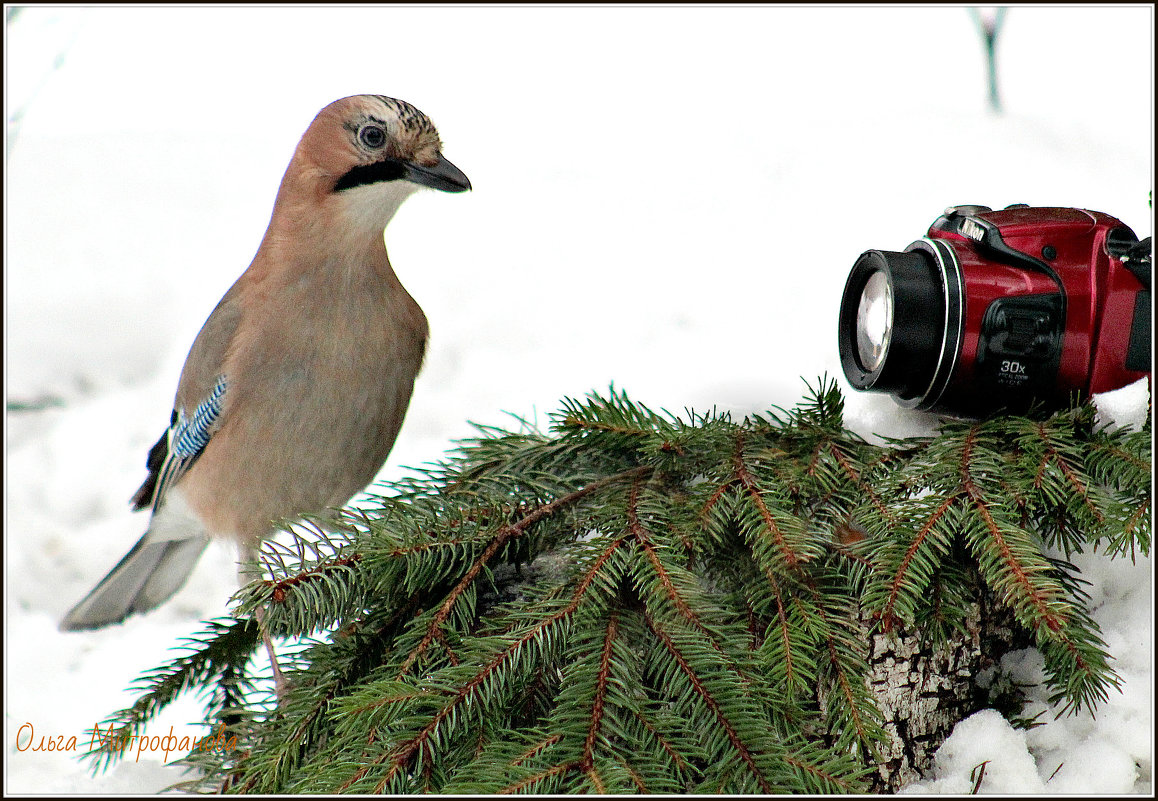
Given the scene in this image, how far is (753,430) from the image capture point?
50.2 inches

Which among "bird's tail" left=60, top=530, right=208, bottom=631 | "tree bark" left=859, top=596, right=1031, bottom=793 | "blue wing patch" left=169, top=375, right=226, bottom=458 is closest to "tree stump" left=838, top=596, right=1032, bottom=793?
"tree bark" left=859, top=596, right=1031, bottom=793

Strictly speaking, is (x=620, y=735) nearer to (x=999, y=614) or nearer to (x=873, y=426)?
(x=999, y=614)

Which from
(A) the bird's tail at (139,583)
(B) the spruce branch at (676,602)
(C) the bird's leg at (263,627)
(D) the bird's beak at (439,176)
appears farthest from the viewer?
(A) the bird's tail at (139,583)

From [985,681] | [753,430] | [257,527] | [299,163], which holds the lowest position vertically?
[257,527]

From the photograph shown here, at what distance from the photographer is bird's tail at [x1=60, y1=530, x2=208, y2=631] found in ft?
6.42

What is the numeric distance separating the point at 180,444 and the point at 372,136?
0.66 meters

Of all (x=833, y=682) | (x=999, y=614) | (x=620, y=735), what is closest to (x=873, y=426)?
(x=999, y=614)

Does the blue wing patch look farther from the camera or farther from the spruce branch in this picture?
the camera

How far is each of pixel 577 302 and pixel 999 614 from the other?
180cm

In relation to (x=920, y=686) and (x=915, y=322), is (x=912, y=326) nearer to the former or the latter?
(x=915, y=322)

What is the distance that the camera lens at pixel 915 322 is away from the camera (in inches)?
46.1

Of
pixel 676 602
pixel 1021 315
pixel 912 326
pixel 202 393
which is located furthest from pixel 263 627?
pixel 1021 315

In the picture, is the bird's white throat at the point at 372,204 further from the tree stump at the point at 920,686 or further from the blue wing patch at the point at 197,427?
the tree stump at the point at 920,686

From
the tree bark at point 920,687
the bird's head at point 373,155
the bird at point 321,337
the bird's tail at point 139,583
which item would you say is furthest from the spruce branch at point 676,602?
the bird's tail at point 139,583
